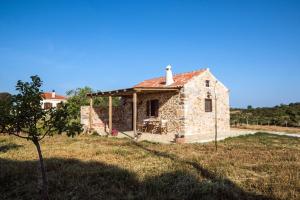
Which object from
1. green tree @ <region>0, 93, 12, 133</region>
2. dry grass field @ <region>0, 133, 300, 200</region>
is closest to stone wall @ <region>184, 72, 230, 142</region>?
dry grass field @ <region>0, 133, 300, 200</region>

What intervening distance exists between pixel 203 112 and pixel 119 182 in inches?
482

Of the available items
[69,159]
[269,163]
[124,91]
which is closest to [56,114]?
[69,159]

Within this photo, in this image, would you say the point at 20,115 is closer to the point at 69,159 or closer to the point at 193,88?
the point at 69,159

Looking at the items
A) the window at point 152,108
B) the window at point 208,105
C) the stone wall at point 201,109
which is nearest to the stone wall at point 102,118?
the window at point 152,108

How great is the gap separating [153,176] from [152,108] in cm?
1258

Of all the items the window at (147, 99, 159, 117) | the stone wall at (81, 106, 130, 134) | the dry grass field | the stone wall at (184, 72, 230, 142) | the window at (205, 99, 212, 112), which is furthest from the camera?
the stone wall at (81, 106, 130, 134)

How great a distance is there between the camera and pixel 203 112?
691 inches

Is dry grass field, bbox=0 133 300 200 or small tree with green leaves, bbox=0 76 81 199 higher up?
small tree with green leaves, bbox=0 76 81 199

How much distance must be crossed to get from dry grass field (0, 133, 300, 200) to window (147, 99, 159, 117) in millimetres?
9131

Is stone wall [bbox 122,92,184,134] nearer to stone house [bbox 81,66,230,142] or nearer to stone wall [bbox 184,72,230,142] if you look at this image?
stone house [bbox 81,66,230,142]

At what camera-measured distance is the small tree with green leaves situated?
5016 millimetres

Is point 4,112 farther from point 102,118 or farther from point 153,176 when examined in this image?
point 102,118

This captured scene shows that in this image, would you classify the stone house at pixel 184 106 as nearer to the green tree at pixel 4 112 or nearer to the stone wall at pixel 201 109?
the stone wall at pixel 201 109

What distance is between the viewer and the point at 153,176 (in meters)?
6.49
